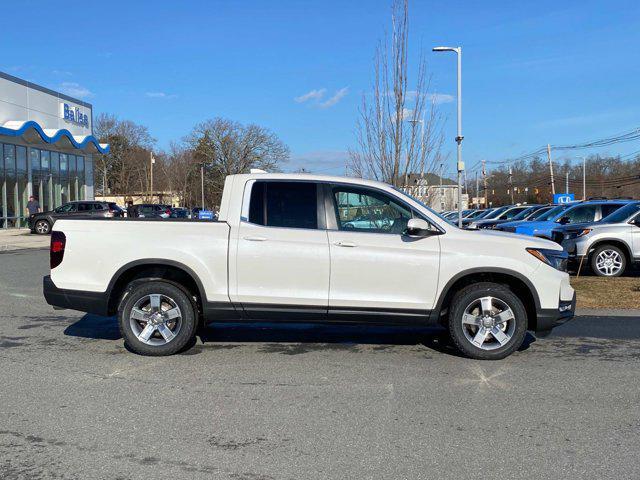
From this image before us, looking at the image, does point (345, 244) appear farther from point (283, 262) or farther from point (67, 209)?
point (67, 209)

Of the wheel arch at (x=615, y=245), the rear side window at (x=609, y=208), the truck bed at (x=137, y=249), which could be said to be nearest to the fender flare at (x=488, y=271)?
the truck bed at (x=137, y=249)

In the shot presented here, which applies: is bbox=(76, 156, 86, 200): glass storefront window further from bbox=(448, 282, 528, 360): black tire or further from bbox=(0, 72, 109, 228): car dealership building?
bbox=(448, 282, 528, 360): black tire

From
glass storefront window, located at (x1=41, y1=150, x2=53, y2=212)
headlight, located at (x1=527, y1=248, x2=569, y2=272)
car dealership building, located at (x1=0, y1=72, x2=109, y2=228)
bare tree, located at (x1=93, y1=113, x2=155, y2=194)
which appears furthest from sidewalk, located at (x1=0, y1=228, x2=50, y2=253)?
bare tree, located at (x1=93, y1=113, x2=155, y2=194)

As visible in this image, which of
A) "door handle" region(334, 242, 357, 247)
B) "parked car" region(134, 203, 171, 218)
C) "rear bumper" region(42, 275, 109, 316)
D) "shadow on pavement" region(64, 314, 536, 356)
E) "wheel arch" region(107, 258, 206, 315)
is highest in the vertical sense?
"parked car" region(134, 203, 171, 218)

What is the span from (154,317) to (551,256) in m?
4.36

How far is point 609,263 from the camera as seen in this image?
12.3 metres

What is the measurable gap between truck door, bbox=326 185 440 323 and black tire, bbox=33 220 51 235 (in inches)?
1095

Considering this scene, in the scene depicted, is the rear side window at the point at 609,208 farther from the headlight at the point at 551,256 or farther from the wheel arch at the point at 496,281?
the wheel arch at the point at 496,281

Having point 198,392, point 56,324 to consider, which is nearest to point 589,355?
point 198,392

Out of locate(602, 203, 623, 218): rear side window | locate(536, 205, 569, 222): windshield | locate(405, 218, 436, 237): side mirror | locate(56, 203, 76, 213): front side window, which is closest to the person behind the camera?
locate(405, 218, 436, 237): side mirror

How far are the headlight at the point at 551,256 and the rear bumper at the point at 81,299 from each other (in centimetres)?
463

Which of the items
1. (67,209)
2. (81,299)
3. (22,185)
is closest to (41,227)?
(67,209)

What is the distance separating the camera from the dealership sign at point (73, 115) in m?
38.2

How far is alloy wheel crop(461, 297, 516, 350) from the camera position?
6023 mm
